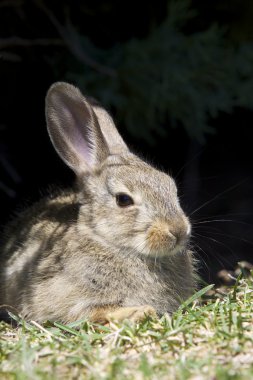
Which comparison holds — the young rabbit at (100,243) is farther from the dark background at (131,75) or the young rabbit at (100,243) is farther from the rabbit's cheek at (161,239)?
the dark background at (131,75)

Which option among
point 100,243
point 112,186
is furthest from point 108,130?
point 100,243

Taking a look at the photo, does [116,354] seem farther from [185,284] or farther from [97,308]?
[185,284]

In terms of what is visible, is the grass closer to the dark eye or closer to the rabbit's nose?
the rabbit's nose

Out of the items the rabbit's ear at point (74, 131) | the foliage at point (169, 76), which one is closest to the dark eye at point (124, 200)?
the rabbit's ear at point (74, 131)

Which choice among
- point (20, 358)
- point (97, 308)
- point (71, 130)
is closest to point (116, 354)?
point (20, 358)

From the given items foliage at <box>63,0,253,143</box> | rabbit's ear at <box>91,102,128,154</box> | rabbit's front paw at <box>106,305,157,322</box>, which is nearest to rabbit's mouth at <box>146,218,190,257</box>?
rabbit's front paw at <box>106,305,157,322</box>

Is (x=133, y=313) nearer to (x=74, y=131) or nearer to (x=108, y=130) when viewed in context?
(x=74, y=131)
